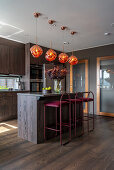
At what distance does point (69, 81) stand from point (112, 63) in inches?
85.4

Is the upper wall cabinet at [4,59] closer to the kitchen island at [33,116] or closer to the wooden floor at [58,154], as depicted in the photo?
the kitchen island at [33,116]

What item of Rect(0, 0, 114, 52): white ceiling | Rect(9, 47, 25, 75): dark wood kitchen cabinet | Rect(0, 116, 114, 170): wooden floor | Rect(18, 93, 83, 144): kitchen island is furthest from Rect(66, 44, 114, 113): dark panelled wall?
Rect(18, 93, 83, 144): kitchen island

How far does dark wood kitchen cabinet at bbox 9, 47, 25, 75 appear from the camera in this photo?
5.34 meters

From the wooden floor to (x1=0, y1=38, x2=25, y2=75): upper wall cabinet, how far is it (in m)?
2.62

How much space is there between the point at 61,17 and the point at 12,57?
2.57 metres

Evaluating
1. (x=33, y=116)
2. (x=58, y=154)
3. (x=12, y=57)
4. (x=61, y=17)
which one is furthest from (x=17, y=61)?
(x=58, y=154)

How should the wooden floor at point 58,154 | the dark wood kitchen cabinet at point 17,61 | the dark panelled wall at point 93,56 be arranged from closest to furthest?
1. the wooden floor at point 58,154
2. the dark wood kitchen cabinet at point 17,61
3. the dark panelled wall at point 93,56

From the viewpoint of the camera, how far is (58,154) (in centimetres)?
248

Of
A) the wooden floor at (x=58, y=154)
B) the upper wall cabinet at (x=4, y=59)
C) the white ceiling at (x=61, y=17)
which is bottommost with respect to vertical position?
the wooden floor at (x=58, y=154)

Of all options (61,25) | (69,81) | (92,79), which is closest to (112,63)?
(92,79)

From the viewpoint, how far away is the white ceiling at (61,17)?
2990 mm

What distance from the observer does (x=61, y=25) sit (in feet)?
13.2

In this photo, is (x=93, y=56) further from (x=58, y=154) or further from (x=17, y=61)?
(x=58, y=154)

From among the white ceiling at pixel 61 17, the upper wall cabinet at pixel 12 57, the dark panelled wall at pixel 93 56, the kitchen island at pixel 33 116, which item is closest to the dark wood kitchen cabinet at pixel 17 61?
the upper wall cabinet at pixel 12 57
